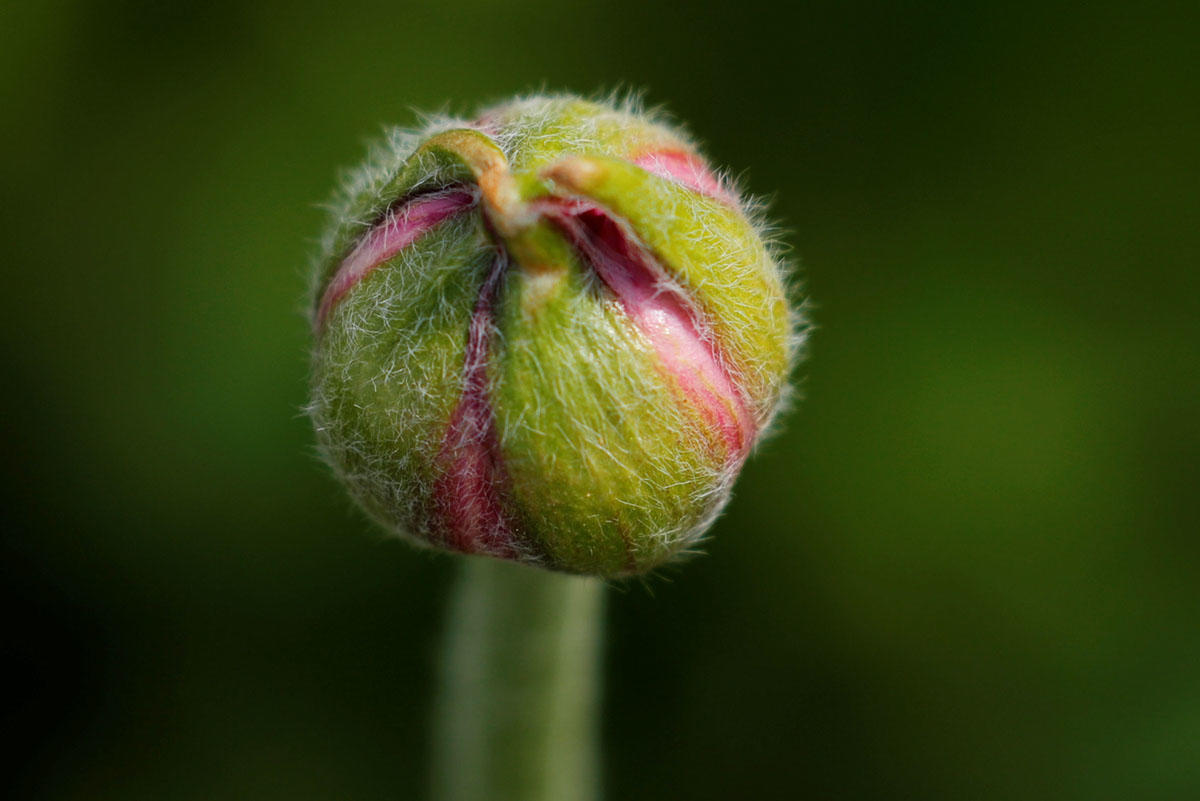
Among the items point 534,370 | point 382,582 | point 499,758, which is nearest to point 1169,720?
point 499,758

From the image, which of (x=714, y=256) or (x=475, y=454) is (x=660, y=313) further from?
(x=475, y=454)

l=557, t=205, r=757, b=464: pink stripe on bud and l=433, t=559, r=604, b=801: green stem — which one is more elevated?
l=557, t=205, r=757, b=464: pink stripe on bud

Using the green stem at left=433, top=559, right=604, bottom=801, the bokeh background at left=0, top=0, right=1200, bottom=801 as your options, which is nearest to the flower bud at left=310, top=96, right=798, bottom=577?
the green stem at left=433, top=559, right=604, bottom=801

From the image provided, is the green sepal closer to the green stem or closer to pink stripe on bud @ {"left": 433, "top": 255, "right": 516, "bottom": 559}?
pink stripe on bud @ {"left": 433, "top": 255, "right": 516, "bottom": 559}

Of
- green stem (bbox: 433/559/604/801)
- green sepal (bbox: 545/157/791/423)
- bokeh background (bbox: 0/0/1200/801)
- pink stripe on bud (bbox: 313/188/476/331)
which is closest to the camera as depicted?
green sepal (bbox: 545/157/791/423)

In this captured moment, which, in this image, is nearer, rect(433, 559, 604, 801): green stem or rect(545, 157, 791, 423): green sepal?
rect(545, 157, 791, 423): green sepal

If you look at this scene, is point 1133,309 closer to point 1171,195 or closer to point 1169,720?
point 1171,195
